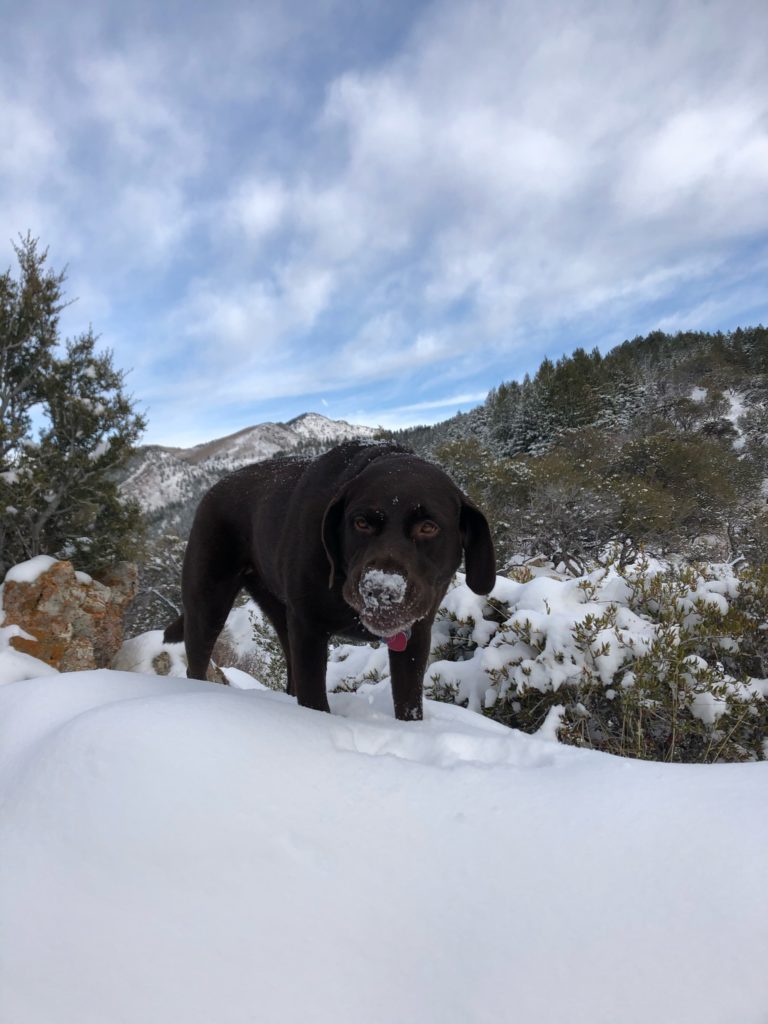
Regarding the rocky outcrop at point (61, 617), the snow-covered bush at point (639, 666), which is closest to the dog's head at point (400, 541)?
the snow-covered bush at point (639, 666)

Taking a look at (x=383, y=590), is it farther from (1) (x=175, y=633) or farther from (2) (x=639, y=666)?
(1) (x=175, y=633)

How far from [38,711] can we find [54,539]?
13671 mm

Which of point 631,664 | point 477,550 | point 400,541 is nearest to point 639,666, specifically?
point 631,664

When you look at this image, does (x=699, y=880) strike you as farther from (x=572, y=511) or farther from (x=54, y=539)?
(x=572, y=511)

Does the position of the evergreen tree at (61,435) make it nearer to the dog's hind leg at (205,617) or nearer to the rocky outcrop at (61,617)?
the rocky outcrop at (61,617)

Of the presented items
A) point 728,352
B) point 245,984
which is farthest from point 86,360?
point 728,352

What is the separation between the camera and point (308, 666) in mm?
2211

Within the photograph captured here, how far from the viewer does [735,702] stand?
2637 mm

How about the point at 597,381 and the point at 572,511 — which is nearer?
the point at 572,511

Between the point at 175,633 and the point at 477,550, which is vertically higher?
the point at 477,550

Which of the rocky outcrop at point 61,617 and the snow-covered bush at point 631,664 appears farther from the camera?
the rocky outcrop at point 61,617

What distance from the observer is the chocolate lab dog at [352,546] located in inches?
69.7

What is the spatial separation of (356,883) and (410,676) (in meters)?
1.24

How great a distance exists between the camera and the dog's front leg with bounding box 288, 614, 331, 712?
2203 mm
